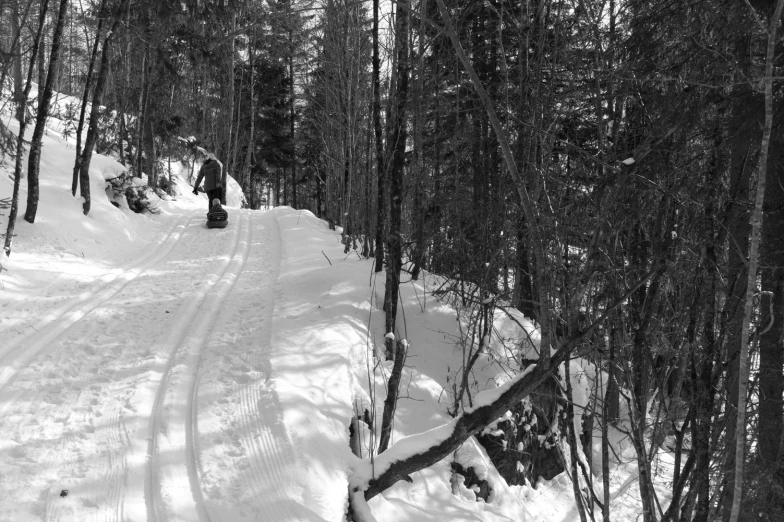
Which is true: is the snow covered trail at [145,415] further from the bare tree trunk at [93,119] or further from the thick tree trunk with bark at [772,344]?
the bare tree trunk at [93,119]

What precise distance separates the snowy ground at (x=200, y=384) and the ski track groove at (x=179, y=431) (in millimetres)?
17

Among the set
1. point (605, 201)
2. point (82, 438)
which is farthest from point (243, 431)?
point (605, 201)

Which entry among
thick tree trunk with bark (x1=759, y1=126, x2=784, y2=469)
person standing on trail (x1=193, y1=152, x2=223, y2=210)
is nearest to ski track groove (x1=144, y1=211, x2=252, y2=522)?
thick tree trunk with bark (x1=759, y1=126, x2=784, y2=469)

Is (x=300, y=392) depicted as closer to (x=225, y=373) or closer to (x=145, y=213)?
(x=225, y=373)

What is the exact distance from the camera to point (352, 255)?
11961mm

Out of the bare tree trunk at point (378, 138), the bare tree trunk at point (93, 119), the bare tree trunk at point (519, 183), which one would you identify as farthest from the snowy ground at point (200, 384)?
the bare tree trunk at point (519, 183)

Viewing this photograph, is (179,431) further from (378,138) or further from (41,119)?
(41,119)

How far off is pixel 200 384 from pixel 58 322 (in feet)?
7.92

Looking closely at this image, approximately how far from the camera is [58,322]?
6.00m

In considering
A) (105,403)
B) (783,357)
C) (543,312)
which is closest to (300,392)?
(105,403)

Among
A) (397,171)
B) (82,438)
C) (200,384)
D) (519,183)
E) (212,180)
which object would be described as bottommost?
(82,438)

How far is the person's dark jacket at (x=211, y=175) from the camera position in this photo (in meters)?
14.5

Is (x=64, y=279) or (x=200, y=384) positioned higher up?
(x=64, y=279)

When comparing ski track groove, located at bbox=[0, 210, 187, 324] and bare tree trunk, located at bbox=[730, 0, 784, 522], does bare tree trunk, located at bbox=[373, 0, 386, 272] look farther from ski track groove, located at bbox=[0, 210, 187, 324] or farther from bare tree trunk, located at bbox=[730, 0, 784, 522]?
bare tree trunk, located at bbox=[730, 0, 784, 522]
